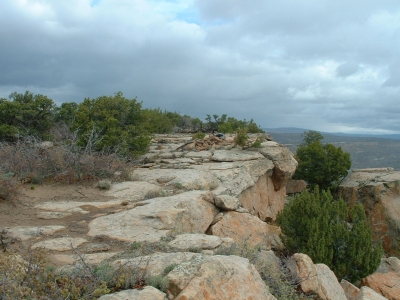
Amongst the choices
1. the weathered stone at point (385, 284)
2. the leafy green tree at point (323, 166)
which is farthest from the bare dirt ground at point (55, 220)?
the leafy green tree at point (323, 166)

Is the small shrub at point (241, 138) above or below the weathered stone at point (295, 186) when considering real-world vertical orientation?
above

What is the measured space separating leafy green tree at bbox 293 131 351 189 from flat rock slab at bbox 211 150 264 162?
6797 mm

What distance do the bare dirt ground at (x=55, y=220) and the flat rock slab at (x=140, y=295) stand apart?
57.6 inches

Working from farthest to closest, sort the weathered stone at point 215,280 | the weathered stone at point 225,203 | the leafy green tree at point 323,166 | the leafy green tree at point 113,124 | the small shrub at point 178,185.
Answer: the leafy green tree at point 323,166
the leafy green tree at point 113,124
the small shrub at point 178,185
the weathered stone at point 225,203
the weathered stone at point 215,280

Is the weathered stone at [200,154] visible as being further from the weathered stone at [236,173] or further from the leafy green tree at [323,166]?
the leafy green tree at [323,166]

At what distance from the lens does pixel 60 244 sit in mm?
Result: 5195

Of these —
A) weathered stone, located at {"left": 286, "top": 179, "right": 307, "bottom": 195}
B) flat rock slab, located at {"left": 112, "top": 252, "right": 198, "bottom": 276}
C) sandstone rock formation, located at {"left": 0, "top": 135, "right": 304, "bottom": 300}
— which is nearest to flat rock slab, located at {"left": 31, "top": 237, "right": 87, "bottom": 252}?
sandstone rock formation, located at {"left": 0, "top": 135, "right": 304, "bottom": 300}

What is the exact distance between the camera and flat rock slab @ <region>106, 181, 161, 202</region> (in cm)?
819

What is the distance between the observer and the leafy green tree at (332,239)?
27.1 ft

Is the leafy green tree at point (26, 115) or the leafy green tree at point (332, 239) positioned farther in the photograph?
the leafy green tree at point (26, 115)

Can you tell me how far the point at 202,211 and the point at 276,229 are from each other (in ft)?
20.1

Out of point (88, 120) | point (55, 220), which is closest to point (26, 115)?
point (88, 120)

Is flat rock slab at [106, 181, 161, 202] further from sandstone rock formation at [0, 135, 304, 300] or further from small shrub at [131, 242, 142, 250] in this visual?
small shrub at [131, 242, 142, 250]

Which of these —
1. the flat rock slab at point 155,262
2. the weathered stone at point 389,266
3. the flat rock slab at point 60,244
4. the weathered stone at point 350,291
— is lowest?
the weathered stone at point 389,266
